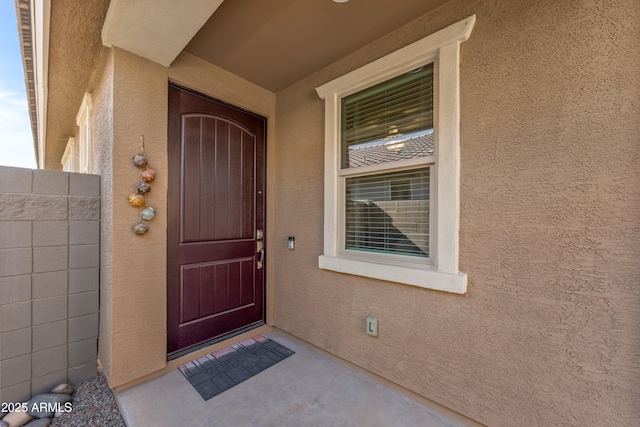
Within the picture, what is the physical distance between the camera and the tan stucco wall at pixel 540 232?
116 cm

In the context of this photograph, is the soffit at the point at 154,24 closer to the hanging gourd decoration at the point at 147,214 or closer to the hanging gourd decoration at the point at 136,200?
the hanging gourd decoration at the point at 136,200

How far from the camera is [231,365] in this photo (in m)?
2.09

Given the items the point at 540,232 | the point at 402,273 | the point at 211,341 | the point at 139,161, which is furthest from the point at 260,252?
the point at 540,232

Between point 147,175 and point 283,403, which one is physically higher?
point 147,175

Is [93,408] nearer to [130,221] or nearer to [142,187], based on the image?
[130,221]

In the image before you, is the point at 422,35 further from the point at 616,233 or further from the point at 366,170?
the point at 616,233

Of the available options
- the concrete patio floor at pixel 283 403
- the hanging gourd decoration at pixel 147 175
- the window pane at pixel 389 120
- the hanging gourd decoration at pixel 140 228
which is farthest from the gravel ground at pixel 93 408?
the window pane at pixel 389 120

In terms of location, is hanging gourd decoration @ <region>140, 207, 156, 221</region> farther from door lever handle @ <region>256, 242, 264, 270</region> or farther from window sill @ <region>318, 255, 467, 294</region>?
window sill @ <region>318, 255, 467, 294</region>

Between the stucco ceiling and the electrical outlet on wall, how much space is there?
7.16 feet

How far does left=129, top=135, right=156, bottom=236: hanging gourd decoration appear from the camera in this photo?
72.3 inches

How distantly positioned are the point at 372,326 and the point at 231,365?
1209 mm

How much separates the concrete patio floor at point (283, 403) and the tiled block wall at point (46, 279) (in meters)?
0.57

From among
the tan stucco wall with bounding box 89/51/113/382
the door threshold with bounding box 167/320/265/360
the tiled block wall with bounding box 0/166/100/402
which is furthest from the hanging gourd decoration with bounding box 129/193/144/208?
the door threshold with bounding box 167/320/265/360

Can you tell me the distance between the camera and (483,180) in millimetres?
1506
